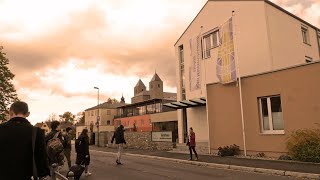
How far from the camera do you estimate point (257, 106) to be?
17.1 meters

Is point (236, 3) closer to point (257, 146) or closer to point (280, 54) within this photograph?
point (280, 54)

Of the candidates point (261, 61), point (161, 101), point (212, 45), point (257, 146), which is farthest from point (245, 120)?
point (161, 101)

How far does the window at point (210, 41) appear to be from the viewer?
25239mm

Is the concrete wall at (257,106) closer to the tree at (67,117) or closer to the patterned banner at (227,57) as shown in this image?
the patterned banner at (227,57)

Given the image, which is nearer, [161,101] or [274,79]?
[274,79]

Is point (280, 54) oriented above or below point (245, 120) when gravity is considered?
above

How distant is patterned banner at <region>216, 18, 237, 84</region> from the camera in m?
18.7

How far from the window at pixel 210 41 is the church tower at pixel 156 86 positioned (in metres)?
83.0

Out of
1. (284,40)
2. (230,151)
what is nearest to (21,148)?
(230,151)

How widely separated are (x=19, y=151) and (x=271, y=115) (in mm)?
15277

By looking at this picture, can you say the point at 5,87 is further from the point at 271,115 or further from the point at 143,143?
the point at 271,115

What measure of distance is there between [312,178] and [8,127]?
10063 millimetres

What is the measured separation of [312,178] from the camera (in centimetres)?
1039

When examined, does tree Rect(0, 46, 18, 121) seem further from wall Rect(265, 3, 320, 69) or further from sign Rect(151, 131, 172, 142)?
wall Rect(265, 3, 320, 69)
